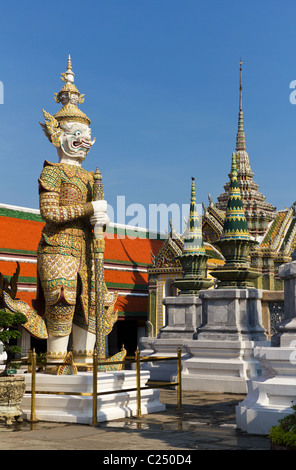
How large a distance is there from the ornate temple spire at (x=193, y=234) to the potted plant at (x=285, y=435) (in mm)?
10507

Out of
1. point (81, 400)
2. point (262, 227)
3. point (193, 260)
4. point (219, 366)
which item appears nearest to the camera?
point (81, 400)

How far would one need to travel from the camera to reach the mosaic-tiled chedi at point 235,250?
13.7m

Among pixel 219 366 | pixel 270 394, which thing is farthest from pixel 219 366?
pixel 270 394

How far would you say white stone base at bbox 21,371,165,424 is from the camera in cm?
834

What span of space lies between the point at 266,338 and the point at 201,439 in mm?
6891

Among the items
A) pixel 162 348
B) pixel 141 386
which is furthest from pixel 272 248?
pixel 141 386

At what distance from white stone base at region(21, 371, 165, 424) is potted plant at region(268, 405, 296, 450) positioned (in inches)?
128

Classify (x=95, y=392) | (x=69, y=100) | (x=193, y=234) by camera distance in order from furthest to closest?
1. (x=193, y=234)
2. (x=69, y=100)
3. (x=95, y=392)

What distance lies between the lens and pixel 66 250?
937cm

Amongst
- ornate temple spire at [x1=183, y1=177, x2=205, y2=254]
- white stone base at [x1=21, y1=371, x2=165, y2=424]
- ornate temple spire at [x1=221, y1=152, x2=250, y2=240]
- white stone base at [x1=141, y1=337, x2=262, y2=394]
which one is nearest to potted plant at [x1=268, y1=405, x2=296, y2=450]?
white stone base at [x1=21, y1=371, x2=165, y2=424]

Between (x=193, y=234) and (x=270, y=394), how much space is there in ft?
29.9

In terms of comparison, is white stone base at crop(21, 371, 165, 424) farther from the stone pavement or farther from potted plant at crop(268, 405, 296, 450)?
potted plant at crop(268, 405, 296, 450)

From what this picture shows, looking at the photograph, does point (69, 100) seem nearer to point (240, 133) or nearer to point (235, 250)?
point (235, 250)

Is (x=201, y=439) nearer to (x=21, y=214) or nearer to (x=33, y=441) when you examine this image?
(x=33, y=441)
